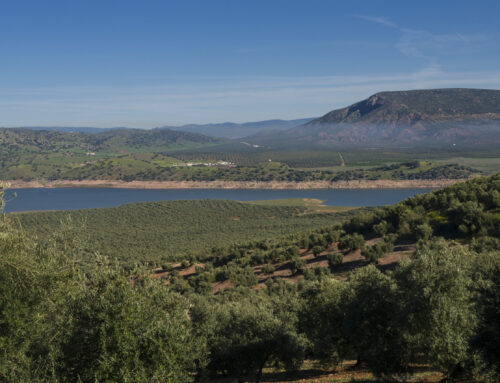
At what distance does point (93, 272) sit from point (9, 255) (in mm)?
3082

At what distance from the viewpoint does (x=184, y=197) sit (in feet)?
579

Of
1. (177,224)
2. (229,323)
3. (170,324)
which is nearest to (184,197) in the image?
(177,224)

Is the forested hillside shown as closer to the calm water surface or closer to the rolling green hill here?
the rolling green hill

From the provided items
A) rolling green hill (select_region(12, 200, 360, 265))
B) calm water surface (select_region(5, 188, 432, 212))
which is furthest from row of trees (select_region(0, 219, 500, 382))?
calm water surface (select_region(5, 188, 432, 212))

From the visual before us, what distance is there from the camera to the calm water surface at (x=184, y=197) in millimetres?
152875

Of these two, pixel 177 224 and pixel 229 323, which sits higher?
pixel 229 323

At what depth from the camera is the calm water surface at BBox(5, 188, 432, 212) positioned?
502ft

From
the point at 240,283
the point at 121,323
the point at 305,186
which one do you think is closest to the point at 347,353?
the point at 121,323

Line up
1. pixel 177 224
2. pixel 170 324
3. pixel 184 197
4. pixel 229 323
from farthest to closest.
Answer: pixel 184 197 < pixel 177 224 < pixel 229 323 < pixel 170 324

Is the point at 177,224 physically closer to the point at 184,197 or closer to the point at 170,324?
the point at 184,197

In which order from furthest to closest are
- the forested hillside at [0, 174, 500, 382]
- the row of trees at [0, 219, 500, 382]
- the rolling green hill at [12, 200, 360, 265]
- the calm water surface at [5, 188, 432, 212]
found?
the calm water surface at [5, 188, 432, 212]
the rolling green hill at [12, 200, 360, 265]
the forested hillside at [0, 174, 500, 382]
the row of trees at [0, 219, 500, 382]


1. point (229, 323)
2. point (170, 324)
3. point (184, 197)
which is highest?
point (170, 324)

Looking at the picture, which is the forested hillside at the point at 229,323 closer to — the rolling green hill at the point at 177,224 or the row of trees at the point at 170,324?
the row of trees at the point at 170,324

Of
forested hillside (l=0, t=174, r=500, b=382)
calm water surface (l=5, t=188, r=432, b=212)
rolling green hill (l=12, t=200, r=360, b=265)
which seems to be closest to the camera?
forested hillside (l=0, t=174, r=500, b=382)
